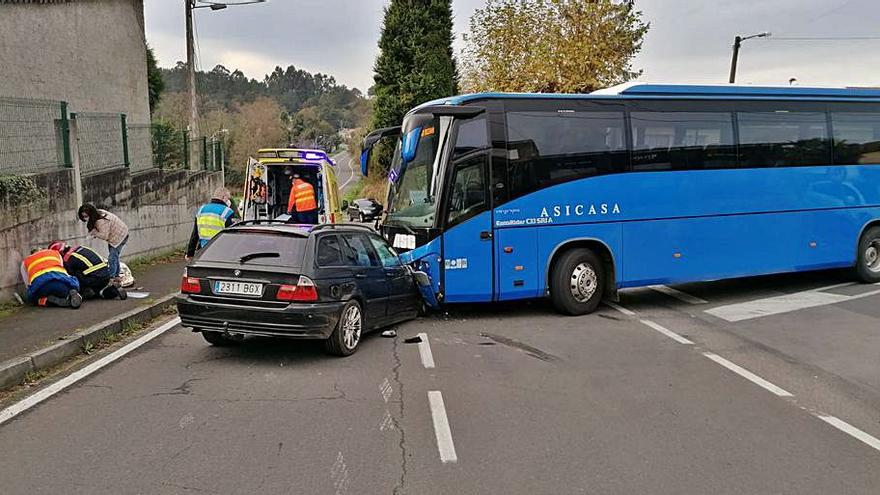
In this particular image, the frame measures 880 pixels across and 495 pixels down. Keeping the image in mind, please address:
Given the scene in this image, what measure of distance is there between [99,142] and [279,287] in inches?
339

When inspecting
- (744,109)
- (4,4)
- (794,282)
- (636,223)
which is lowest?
(794,282)

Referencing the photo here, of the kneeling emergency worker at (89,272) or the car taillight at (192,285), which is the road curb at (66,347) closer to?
the kneeling emergency worker at (89,272)

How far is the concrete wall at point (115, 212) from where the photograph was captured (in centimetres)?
974

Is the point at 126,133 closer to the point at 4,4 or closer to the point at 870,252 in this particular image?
the point at 4,4

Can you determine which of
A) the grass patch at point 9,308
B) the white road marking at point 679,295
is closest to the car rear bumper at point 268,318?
the grass patch at point 9,308

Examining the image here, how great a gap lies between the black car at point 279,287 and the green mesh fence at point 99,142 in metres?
6.57

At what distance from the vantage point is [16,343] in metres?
7.43

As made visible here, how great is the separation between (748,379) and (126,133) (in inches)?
521

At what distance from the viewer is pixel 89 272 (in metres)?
9.95

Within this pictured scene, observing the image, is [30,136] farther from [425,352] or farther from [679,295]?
[679,295]

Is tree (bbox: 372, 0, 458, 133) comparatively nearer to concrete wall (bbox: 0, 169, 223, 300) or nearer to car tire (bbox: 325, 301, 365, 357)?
concrete wall (bbox: 0, 169, 223, 300)

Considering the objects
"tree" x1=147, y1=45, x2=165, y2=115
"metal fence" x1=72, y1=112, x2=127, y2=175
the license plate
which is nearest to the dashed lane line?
the license plate

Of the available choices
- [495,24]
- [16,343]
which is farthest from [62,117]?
[495,24]

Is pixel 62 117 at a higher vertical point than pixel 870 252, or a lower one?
higher
